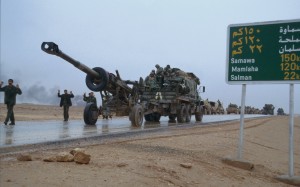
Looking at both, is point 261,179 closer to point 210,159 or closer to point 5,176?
point 210,159

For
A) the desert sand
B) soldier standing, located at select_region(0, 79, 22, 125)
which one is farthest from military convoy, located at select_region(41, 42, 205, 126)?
the desert sand

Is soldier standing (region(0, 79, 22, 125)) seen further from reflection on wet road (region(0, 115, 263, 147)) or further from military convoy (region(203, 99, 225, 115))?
military convoy (region(203, 99, 225, 115))

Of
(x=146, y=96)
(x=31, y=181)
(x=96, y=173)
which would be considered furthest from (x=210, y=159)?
(x=146, y=96)

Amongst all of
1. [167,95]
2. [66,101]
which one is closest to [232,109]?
[167,95]

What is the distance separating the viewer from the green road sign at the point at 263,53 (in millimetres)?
9016

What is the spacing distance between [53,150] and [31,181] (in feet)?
11.4

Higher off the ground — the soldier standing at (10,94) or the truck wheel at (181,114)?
the soldier standing at (10,94)

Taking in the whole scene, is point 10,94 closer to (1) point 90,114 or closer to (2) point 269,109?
(1) point 90,114

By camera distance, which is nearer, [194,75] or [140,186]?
[140,186]

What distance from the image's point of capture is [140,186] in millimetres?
6039

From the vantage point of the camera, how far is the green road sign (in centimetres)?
902

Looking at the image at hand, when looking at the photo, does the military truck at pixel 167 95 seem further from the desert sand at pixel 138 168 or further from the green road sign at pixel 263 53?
the green road sign at pixel 263 53

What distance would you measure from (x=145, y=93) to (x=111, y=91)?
10.5ft

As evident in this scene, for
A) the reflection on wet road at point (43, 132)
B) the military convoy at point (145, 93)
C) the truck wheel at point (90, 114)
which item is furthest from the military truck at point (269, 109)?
the reflection on wet road at point (43, 132)
